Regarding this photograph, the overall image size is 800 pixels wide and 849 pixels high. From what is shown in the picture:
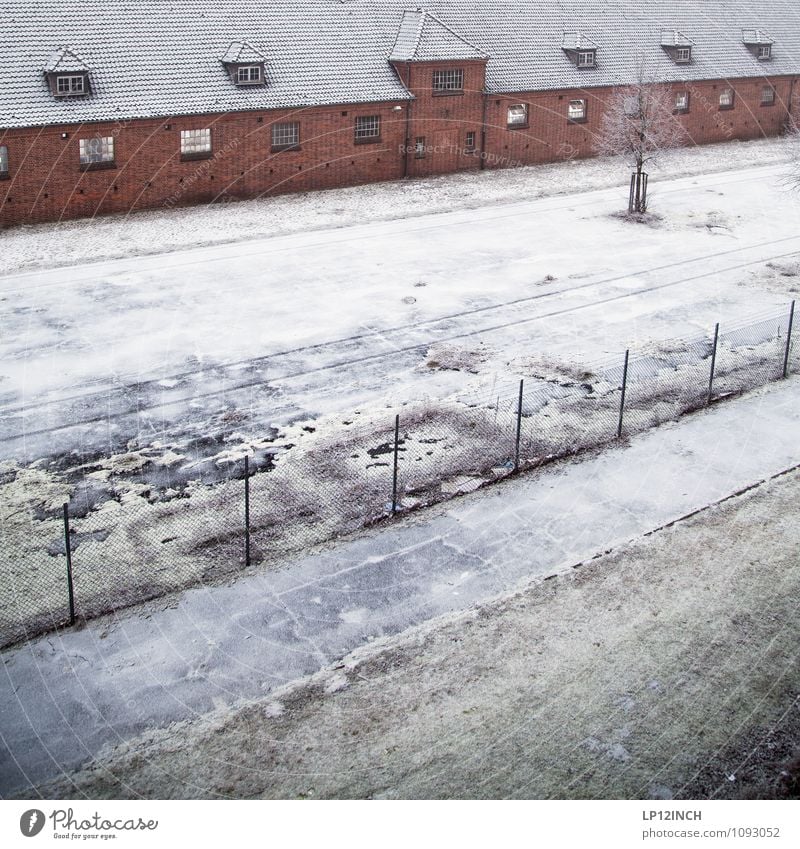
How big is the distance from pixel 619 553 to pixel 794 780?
551 cm

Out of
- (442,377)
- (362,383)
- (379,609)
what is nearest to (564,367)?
(442,377)

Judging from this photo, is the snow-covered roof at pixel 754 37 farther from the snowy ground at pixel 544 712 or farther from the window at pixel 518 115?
the snowy ground at pixel 544 712

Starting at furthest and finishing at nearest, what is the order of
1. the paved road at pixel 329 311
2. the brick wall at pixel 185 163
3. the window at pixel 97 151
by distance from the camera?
the window at pixel 97 151 < the brick wall at pixel 185 163 < the paved road at pixel 329 311

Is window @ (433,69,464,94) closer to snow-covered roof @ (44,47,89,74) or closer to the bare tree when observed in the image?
the bare tree

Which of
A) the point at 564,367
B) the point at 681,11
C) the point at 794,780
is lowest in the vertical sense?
the point at 794,780

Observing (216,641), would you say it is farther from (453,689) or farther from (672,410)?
(672,410)

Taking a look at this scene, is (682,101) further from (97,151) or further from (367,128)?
(97,151)

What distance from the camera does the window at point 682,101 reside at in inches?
2024

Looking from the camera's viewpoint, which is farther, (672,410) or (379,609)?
(672,410)

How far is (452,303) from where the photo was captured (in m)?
28.9

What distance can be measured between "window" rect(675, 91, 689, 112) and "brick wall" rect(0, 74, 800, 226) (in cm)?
39

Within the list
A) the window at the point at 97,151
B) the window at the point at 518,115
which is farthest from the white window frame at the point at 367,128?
the window at the point at 97,151

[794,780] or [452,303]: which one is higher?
[452,303]

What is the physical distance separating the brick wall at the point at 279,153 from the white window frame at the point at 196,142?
262 mm
